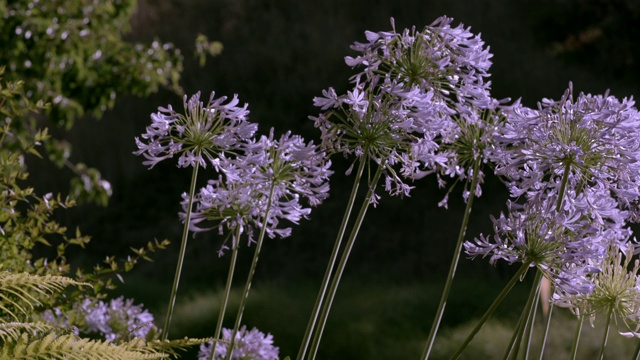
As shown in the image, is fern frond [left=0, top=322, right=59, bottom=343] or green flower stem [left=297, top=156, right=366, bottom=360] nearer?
fern frond [left=0, top=322, right=59, bottom=343]

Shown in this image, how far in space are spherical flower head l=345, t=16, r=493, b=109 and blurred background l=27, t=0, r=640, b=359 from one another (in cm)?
420

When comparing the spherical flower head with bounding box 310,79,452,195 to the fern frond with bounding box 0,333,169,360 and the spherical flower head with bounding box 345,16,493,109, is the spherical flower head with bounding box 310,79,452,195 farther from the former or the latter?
the fern frond with bounding box 0,333,169,360

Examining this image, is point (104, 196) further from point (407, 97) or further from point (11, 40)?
point (407, 97)

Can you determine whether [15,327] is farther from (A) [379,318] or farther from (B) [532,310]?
(A) [379,318]

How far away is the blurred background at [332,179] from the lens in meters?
5.95

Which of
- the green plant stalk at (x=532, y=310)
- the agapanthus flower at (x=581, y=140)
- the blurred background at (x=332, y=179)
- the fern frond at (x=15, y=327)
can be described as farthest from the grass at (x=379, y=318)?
the fern frond at (x=15, y=327)

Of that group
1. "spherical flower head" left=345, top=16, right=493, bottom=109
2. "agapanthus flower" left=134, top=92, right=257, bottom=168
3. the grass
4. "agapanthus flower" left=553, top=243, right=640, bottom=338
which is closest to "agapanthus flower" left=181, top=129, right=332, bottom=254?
"agapanthus flower" left=134, top=92, right=257, bottom=168

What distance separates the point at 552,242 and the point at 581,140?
15cm

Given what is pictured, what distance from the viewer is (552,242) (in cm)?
113

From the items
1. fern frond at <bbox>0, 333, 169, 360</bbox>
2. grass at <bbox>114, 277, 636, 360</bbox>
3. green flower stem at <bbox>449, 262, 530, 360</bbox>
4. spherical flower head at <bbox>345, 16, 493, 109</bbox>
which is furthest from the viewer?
grass at <bbox>114, 277, 636, 360</bbox>

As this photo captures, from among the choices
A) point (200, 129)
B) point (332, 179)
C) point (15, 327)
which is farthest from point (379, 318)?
point (15, 327)

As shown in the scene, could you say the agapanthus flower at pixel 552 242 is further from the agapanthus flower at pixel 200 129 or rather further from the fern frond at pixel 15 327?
the fern frond at pixel 15 327

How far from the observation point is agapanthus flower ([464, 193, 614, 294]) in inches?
43.8

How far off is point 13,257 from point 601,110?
113 cm
